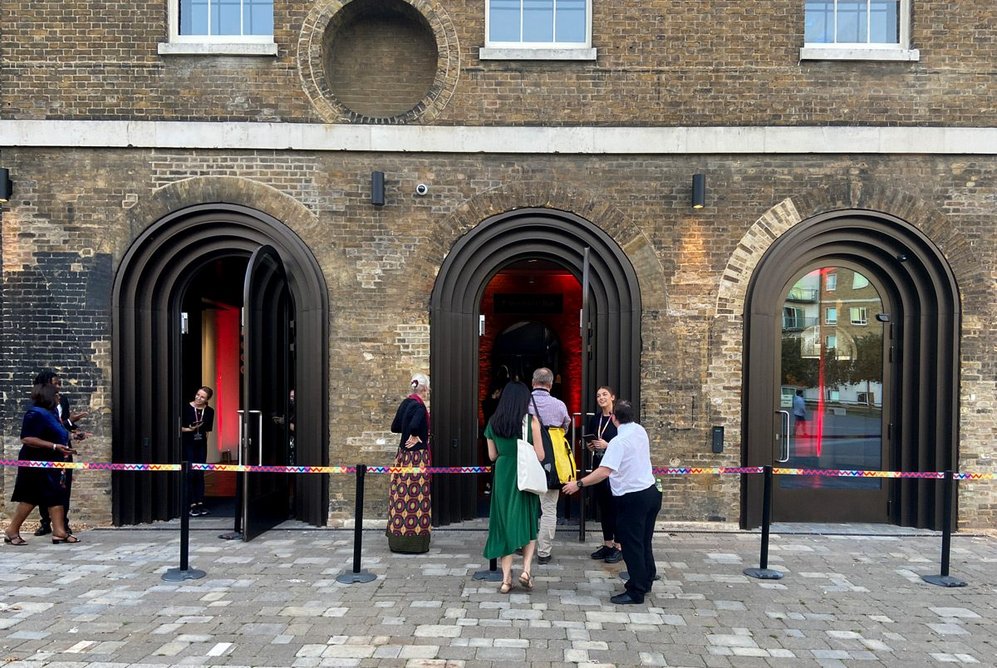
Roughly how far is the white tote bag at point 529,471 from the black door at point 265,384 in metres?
3.22

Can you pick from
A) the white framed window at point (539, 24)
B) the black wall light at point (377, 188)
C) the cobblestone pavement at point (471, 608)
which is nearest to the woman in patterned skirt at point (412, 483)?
the cobblestone pavement at point (471, 608)

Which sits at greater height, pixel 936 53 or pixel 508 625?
pixel 936 53

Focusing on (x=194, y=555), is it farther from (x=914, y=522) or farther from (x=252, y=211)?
(x=914, y=522)

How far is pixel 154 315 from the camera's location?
8055 millimetres

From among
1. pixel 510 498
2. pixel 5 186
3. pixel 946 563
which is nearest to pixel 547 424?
pixel 510 498

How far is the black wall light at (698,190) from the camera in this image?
300 inches

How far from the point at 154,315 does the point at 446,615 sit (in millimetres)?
5350

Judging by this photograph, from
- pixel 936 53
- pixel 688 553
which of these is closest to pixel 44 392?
pixel 688 553

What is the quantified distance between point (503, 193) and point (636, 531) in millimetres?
4221

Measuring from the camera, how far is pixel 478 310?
8117 mm

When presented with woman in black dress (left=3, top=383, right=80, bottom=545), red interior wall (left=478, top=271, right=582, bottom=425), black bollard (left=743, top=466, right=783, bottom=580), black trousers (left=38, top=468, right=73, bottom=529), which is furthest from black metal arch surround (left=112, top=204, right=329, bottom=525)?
black bollard (left=743, top=466, right=783, bottom=580)

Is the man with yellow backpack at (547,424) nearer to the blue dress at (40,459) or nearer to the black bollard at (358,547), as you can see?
the black bollard at (358,547)

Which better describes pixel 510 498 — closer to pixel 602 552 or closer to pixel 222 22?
pixel 602 552

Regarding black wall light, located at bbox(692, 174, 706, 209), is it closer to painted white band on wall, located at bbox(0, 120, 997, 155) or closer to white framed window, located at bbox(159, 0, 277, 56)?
painted white band on wall, located at bbox(0, 120, 997, 155)
